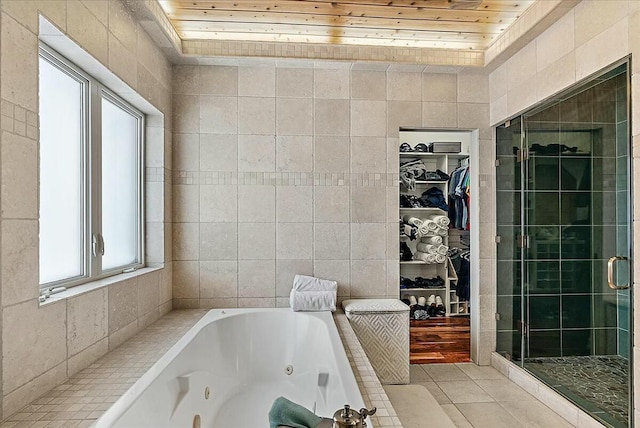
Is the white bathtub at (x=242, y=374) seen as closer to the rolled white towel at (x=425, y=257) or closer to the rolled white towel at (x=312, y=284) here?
the rolled white towel at (x=312, y=284)

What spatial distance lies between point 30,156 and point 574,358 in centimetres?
285

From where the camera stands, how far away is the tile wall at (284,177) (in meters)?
3.00

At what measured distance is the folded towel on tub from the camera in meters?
1.30

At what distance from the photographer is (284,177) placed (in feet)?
9.95

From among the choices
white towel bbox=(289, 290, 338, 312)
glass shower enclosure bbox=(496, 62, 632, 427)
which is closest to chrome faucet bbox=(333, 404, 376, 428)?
glass shower enclosure bbox=(496, 62, 632, 427)

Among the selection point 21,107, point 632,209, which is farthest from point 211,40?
point 632,209

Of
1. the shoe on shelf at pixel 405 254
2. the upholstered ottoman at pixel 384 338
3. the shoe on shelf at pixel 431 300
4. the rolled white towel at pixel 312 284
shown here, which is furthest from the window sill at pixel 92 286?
the shoe on shelf at pixel 431 300

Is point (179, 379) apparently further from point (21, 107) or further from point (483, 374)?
point (483, 374)

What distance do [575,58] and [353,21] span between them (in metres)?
1.36

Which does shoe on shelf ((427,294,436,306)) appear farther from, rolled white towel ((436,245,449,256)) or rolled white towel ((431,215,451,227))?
rolled white towel ((431,215,451,227))

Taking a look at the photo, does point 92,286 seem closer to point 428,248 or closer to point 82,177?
point 82,177

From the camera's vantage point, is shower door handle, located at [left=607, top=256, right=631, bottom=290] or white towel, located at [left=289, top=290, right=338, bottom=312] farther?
white towel, located at [left=289, top=290, right=338, bottom=312]

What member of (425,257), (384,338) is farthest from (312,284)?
(425,257)

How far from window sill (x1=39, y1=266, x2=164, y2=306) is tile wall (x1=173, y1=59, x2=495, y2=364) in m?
0.53
